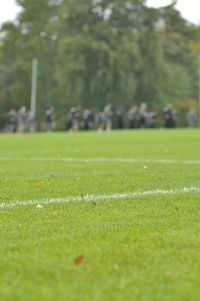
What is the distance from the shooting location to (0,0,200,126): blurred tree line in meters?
52.2

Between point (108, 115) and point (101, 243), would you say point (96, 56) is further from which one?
point (101, 243)

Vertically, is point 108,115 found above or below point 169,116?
above

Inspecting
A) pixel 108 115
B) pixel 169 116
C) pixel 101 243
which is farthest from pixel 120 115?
pixel 101 243

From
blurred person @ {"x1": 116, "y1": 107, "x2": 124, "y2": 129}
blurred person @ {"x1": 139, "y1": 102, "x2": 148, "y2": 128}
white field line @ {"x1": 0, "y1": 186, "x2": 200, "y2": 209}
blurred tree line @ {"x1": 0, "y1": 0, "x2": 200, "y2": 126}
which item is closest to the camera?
white field line @ {"x1": 0, "y1": 186, "x2": 200, "y2": 209}

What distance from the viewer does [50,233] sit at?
3.94 meters

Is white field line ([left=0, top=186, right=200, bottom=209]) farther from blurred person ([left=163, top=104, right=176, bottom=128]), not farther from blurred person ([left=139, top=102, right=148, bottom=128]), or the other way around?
blurred person ([left=163, top=104, right=176, bottom=128])

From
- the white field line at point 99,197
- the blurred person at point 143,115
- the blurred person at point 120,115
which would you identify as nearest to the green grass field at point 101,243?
the white field line at point 99,197

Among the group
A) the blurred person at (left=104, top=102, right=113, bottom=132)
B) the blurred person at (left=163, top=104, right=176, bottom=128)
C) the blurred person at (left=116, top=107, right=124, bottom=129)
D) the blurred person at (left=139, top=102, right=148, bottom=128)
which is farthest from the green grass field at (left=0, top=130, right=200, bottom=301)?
the blurred person at (left=116, top=107, right=124, bottom=129)

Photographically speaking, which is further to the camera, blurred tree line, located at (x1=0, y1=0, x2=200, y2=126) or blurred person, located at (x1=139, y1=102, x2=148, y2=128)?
blurred tree line, located at (x1=0, y1=0, x2=200, y2=126)

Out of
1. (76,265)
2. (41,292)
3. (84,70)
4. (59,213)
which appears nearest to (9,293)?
(41,292)

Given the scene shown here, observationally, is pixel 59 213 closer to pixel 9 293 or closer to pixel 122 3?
pixel 9 293

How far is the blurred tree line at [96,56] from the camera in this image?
5222 cm

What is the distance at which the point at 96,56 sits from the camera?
53000 millimetres

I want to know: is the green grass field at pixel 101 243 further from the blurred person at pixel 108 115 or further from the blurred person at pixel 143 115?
the blurred person at pixel 143 115
